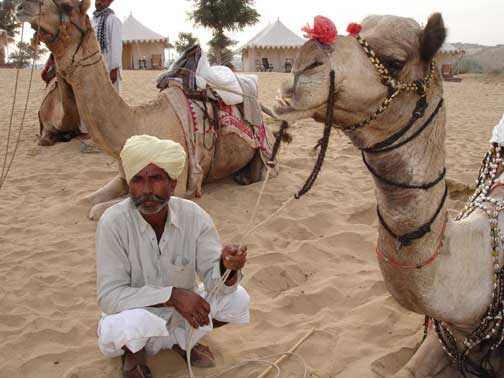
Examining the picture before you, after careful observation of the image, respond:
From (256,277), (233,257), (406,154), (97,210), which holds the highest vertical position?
(406,154)

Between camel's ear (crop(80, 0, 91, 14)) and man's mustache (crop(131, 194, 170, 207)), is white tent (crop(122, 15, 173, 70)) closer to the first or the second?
camel's ear (crop(80, 0, 91, 14))

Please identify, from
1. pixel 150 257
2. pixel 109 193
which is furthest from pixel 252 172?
pixel 150 257

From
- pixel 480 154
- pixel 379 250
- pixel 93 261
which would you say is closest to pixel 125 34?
pixel 480 154

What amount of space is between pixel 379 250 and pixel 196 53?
3657mm

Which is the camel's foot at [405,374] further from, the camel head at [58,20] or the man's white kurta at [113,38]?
the man's white kurta at [113,38]

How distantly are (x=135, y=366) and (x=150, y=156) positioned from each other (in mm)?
1018

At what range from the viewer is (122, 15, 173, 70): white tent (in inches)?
1235

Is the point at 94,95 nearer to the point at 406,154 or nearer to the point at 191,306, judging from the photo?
the point at 191,306

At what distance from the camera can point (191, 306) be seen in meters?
2.47

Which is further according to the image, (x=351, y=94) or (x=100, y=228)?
(x=100, y=228)

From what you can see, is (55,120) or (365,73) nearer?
(365,73)

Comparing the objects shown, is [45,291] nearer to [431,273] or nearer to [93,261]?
[93,261]

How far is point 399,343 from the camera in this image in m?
3.00

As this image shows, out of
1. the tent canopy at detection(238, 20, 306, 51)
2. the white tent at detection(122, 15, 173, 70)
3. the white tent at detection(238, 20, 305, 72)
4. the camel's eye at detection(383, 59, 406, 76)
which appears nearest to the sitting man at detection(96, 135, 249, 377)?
the camel's eye at detection(383, 59, 406, 76)
